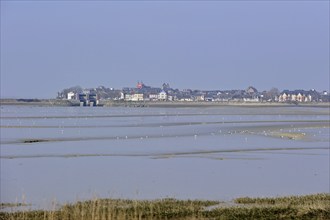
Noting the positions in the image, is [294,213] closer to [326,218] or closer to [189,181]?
[326,218]

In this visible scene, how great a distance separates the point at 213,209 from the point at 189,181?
20.3 feet

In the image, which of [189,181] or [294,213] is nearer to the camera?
[294,213]

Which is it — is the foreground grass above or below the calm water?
above

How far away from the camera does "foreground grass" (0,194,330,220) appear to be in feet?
44.9

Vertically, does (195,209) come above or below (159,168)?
above

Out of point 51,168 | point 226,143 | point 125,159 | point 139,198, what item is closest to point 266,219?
point 139,198

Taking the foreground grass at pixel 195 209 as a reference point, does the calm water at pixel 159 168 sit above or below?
below

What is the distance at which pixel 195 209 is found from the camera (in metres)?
15.0

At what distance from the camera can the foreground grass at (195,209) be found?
1367 centimetres

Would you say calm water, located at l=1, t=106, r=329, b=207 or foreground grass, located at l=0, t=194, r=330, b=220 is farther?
calm water, located at l=1, t=106, r=329, b=207

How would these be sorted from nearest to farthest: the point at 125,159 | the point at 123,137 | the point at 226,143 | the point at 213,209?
1. the point at 213,209
2. the point at 125,159
3. the point at 226,143
4. the point at 123,137

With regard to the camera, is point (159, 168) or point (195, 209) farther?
point (159, 168)

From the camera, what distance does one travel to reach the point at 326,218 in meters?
13.4

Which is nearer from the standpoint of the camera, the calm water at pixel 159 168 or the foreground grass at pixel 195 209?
the foreground grass at pixel 195 209
